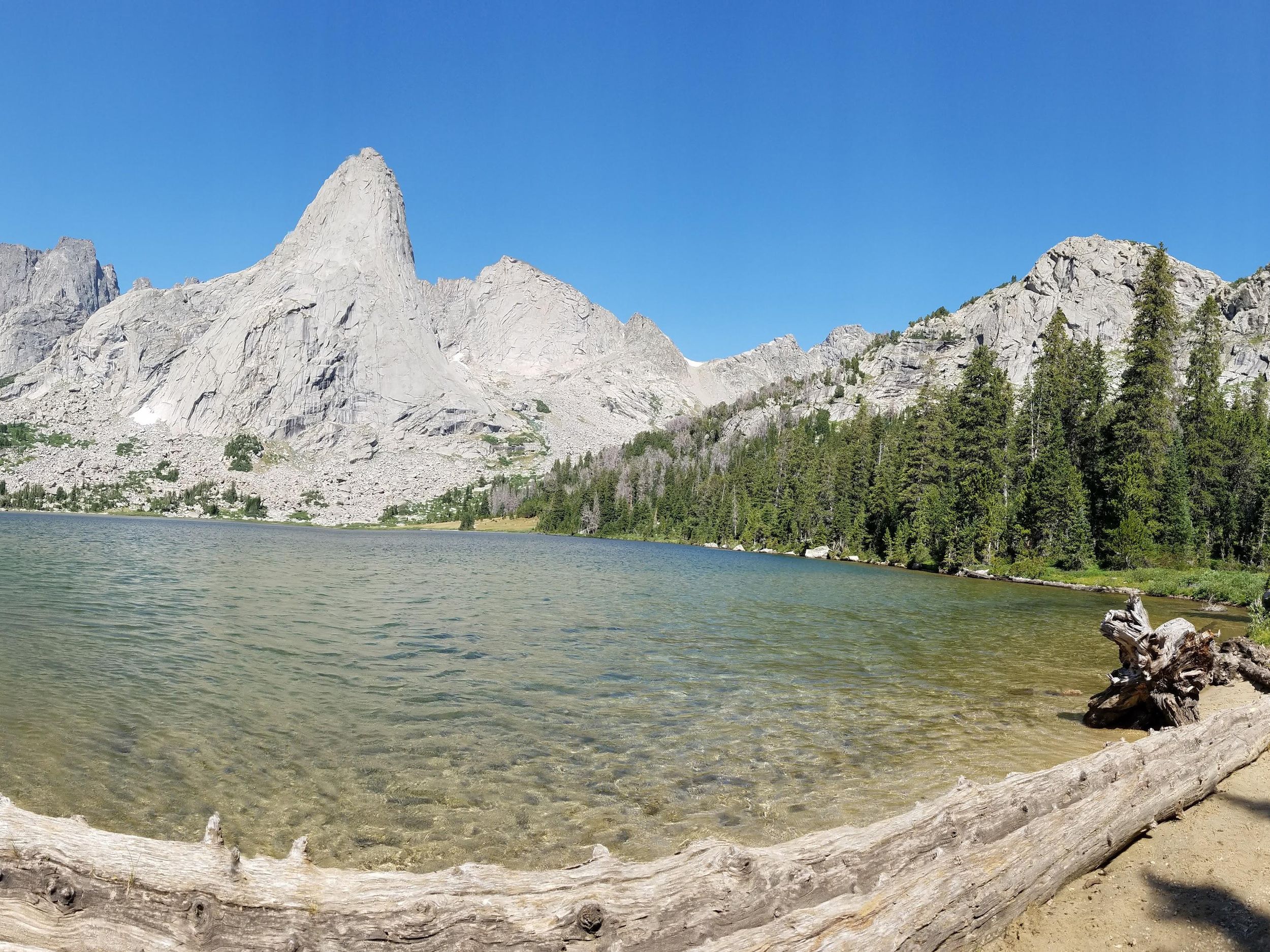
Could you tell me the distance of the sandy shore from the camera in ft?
20.4

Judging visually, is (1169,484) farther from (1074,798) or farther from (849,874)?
(849,874)

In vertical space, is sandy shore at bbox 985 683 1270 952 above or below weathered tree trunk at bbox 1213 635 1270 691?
below

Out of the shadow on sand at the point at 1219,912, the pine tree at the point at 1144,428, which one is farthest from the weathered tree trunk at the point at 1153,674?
the pine tree at the point at 1144,428

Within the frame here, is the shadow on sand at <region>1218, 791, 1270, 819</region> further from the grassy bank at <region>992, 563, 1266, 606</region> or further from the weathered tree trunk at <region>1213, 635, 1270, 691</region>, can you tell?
the grassy bank at <region>992, 563, 1266, 606</region>

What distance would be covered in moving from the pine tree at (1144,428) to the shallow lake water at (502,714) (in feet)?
80.2

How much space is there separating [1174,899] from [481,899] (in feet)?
23.0

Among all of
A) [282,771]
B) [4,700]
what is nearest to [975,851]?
[282,771]

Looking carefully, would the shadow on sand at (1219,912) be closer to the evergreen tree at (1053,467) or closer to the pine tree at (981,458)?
the evergreen tree at (1053,467)

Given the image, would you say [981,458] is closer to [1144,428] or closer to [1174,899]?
[1144,428]

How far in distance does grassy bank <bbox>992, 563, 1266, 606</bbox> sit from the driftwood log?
3635cm

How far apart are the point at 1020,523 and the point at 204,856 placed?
74435 millimetres

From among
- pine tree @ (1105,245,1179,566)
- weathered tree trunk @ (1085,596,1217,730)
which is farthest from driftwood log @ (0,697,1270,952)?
pine tree @ (1105,245,1179,566)

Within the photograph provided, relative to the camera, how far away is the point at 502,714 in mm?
14727

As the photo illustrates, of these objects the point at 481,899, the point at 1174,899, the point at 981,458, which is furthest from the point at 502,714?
the point at 981,458
